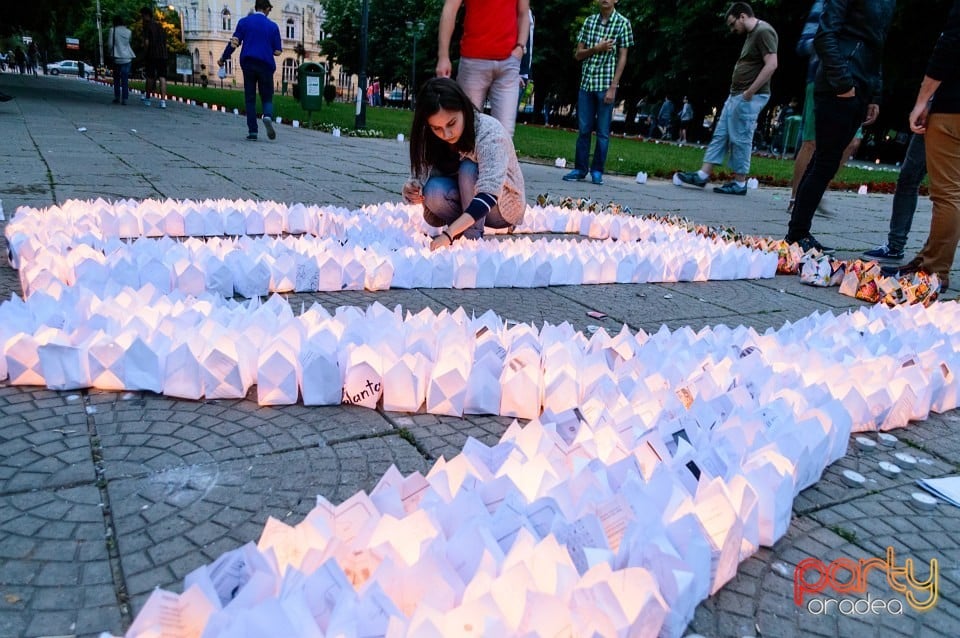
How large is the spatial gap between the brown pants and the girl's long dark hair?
236 centimetres

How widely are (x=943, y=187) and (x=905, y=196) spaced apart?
91 centimetres

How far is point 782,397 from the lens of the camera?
186 centimetres

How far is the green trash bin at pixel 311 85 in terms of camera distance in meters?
16.0

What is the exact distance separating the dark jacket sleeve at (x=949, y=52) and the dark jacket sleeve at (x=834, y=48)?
62cm

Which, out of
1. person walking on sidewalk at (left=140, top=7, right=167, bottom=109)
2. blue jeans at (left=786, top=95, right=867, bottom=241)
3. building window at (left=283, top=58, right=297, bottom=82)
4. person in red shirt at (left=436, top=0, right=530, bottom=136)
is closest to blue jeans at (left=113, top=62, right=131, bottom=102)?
person walking on sidewalk at (left=140, top=7, right=167, bottom=109)

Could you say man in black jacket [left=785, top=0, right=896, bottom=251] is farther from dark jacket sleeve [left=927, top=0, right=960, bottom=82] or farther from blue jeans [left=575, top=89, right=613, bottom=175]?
blue jeans [left=575, top=89, right=613, bottom=175]

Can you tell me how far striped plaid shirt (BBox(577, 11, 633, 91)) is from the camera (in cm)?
740

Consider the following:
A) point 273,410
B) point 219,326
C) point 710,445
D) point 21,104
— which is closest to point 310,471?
point 273,410

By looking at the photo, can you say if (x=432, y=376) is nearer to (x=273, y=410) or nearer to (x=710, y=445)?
(x=273, y=410)

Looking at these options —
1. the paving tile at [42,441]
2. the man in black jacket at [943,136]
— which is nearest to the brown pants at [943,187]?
the man in black jacket at [943,136]

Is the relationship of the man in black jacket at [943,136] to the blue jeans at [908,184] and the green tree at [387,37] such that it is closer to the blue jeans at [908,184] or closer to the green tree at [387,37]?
the blue jeans at [908,184]

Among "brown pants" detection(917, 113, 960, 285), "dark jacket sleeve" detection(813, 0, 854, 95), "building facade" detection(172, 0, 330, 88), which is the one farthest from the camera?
"building facade" detection(172, 0, 330, 88)

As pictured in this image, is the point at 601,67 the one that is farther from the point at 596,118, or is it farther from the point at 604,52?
the point at 596,118

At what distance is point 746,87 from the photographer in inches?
305
